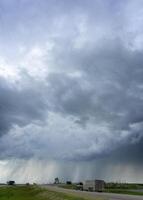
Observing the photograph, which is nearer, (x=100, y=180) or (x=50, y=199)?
(x=50, y=199)

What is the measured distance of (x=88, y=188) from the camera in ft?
568

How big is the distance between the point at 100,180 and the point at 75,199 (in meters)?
85.1

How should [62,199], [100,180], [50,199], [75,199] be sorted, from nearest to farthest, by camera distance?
[75,199], [62,199], [50,199], [100,180]

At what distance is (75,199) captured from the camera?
83125 mm

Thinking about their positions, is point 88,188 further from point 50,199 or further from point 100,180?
point 50,199

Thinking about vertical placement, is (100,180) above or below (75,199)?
above

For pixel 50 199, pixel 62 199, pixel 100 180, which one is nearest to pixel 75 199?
pixel 62 199

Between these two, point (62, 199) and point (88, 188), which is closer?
point (62, 199)

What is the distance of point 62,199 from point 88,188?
3317 inches

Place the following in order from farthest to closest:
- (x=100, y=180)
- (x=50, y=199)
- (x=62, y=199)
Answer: (x=100, y=180) < (x=50, y=199) < (x=62, y=199)

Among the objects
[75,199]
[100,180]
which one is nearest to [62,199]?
[75,199]

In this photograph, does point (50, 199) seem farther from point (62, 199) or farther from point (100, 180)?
point (100, 180)

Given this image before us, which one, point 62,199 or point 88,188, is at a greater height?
point 88,188

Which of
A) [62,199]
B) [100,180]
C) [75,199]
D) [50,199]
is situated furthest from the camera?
[100,180]
